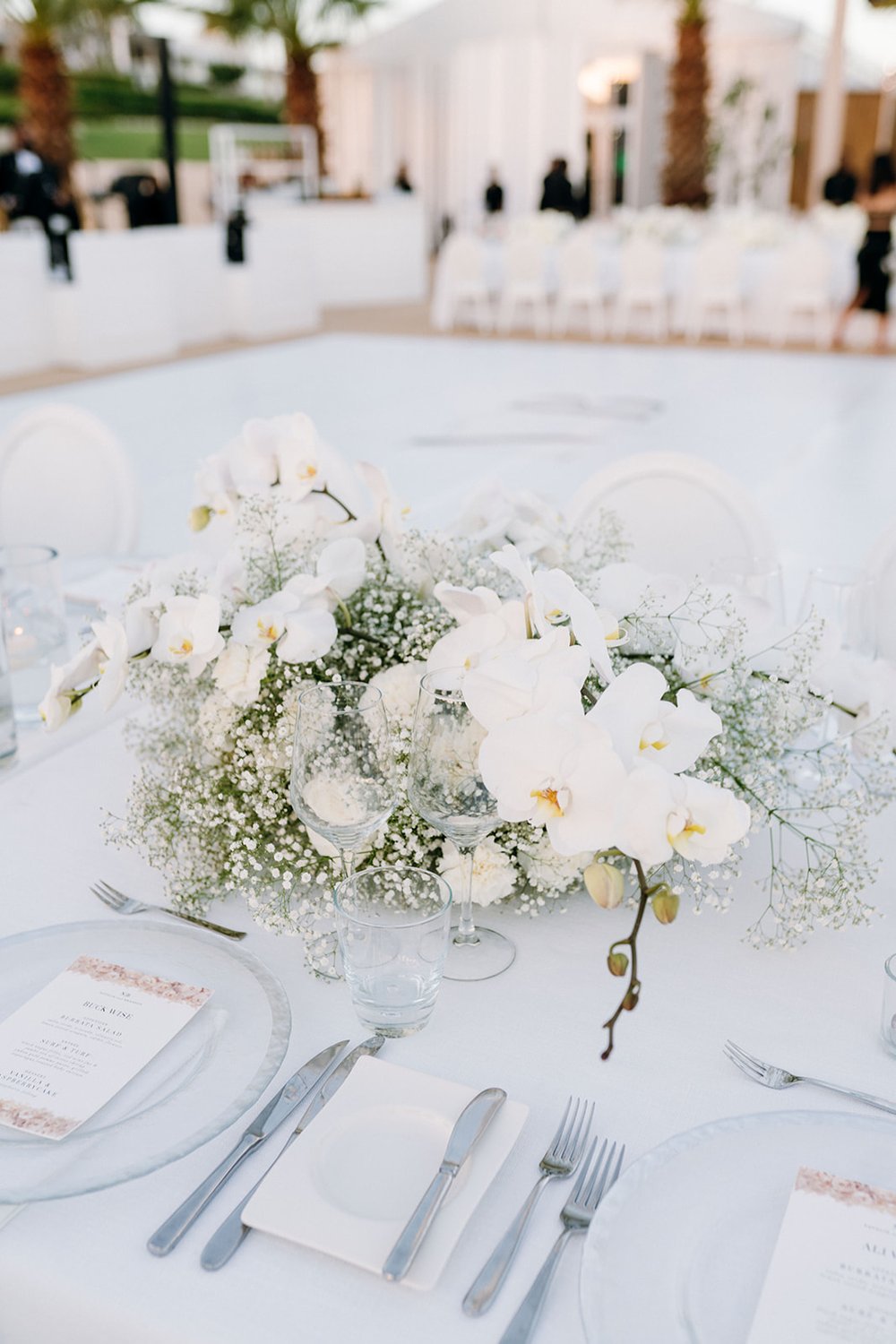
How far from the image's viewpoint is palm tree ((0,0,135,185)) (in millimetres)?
13969

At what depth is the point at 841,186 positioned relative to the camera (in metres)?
13.0

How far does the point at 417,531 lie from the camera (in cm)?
136

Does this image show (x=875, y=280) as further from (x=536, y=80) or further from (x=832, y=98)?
(x=536, y=80)

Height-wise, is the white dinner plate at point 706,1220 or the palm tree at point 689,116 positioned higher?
the palm tree at point 689,116

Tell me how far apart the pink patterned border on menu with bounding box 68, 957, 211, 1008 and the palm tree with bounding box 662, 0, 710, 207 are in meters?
16.3

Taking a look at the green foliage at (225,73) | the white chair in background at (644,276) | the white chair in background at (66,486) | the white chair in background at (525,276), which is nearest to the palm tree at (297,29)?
the green foliage at (225,73)

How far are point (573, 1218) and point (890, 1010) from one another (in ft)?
1.25

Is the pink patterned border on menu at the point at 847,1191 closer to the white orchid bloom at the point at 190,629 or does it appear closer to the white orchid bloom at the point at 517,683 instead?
the white orchid bloom at the point at 517,683

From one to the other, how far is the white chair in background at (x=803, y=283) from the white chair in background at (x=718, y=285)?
1.18 ft

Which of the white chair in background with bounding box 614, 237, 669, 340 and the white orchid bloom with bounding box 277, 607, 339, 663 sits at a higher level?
the white chair in background with bounding box 614, 237, 669, 340

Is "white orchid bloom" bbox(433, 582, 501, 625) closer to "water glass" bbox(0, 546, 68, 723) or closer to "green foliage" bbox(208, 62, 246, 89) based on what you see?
"water glass" bbox(0, 546, 68, 723)

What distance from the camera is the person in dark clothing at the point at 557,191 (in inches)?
556

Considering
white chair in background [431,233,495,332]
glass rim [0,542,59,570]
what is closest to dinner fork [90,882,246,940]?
glass rim [0,542,59,570]

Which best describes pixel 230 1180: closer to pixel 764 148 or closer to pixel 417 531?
pixel 417 531
